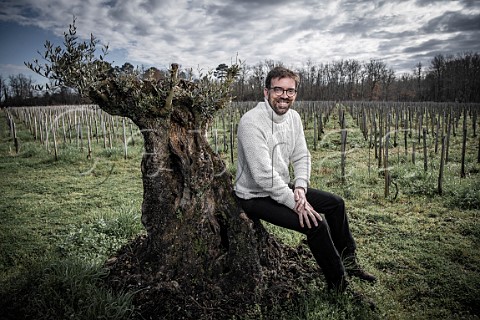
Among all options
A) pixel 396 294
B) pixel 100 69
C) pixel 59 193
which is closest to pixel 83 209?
pixel 59 193

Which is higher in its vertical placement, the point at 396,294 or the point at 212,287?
the point at 212,287

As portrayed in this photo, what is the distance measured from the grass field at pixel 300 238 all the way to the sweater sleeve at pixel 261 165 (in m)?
1.05

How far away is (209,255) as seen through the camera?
9.32ft

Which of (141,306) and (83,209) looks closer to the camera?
(141,306)

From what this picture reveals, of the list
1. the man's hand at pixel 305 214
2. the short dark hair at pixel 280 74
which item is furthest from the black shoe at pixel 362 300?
the short dark hair at pixel 280 74

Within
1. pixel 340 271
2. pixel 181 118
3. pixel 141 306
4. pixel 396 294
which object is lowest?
pixel 396 294

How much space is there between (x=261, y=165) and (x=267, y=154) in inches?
5.7

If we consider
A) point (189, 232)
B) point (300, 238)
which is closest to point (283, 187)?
point (189, 232)

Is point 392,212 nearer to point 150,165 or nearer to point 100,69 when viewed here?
point 150,165

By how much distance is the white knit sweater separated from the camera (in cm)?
270

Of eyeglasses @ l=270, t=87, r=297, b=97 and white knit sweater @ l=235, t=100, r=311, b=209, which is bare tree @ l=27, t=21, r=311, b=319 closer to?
white knit sweater @ l=235, t=100, r=311, b=209

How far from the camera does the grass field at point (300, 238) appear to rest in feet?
8.75

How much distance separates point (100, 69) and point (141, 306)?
2231mm

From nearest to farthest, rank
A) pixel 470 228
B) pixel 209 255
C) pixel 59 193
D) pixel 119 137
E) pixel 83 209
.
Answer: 1. pixel 209 255
2. pixel 470 228
3. pixel 83 209
4. pixel 59 193
5. pixel 119 137
